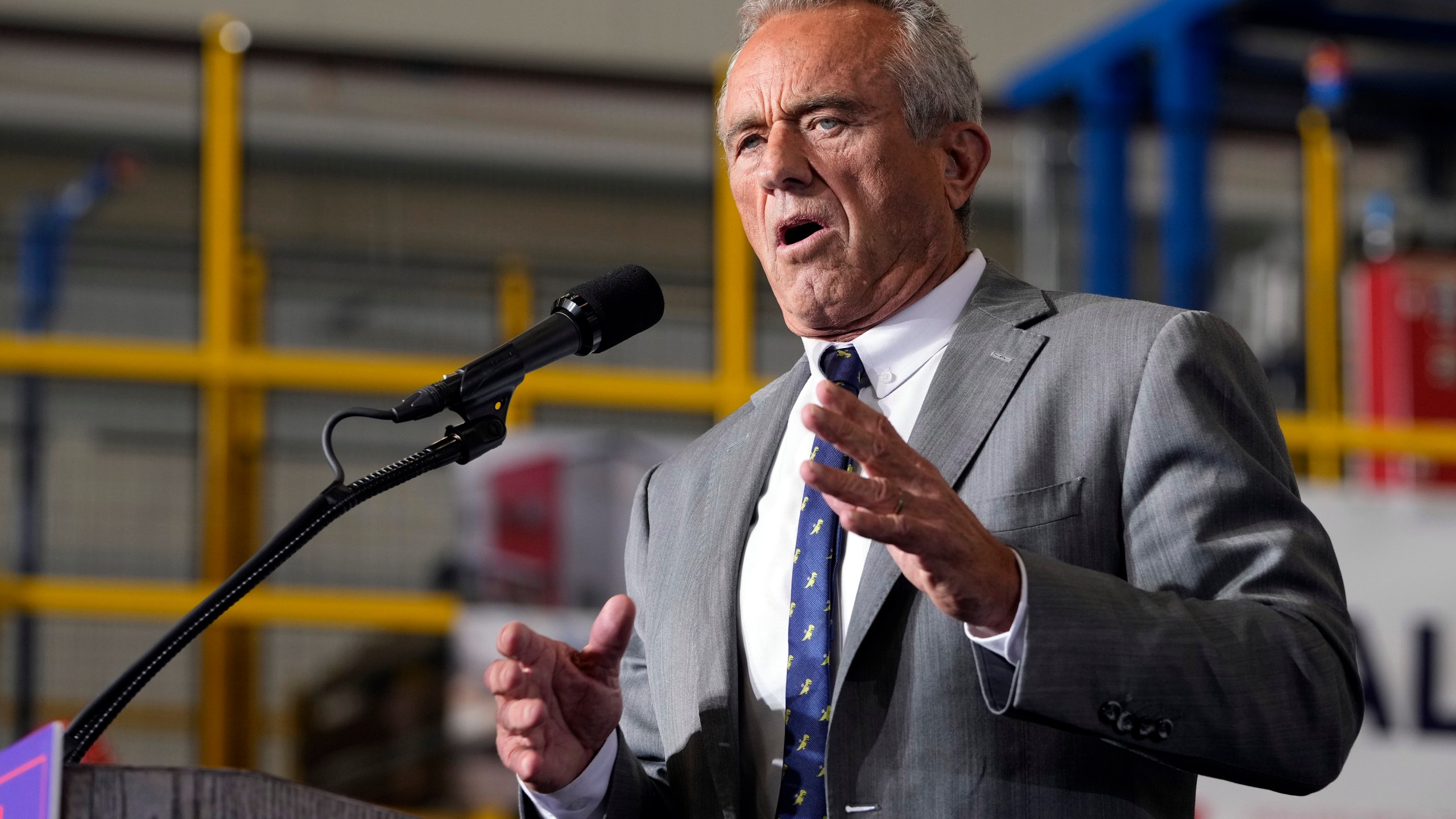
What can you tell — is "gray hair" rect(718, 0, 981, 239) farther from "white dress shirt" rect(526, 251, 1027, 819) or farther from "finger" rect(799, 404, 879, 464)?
"finger" rect(799, 404, 879, 464)

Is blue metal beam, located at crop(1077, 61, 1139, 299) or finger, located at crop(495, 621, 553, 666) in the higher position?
blue metal beam, located at crop(1077, 61, 1139, 299)

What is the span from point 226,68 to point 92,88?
1.65 m

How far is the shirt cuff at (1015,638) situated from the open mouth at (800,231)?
56cm

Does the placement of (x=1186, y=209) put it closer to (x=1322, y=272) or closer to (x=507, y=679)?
(x=1322, y=272)

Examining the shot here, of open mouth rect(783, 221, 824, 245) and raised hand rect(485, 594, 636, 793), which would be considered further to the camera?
open mouth rect(783, 221, 824, 245)

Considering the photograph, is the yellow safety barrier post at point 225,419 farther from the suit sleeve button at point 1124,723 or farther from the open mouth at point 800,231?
the suit sleeve button at point 1124,723

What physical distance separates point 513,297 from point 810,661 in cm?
335

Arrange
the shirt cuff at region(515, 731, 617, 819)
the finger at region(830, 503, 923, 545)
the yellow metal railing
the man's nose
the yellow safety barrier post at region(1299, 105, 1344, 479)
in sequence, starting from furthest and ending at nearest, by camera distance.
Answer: the yellow safety barrier post at region(1299, 105, 1344, 479) < the yellow metal railing < the man's nose < the shirt cuff at region(515, 731, 617, 819) < the finger at region(830, 503, 923, 545)

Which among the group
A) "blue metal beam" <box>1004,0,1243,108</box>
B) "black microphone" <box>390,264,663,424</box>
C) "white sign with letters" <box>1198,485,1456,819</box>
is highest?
"blue metal beam" <box>1004,0,1243,108</box>

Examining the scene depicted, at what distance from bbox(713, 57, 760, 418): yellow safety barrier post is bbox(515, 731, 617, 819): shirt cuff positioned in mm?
2996

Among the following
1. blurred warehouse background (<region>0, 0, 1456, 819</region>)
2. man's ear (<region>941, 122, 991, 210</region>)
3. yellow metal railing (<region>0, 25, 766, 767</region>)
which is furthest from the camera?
blurred warehouse background (<region>0, 0, 1456, 819</region>)

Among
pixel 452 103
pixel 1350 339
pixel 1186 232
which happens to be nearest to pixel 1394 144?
pixel 1350 339

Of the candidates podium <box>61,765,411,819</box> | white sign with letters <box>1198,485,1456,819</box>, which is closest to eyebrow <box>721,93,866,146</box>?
podium <box>61,765,411,819</box>

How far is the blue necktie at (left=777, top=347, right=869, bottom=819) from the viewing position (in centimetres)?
164
